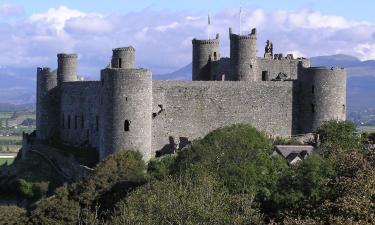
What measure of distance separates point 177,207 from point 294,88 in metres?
24.2

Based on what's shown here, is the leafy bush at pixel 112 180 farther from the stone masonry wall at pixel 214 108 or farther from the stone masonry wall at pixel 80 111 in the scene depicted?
the stone masonry wall at pixel 80 111

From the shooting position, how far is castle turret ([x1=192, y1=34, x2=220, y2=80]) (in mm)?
58000

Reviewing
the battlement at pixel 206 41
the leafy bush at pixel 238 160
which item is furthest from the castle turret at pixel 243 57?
the leafy bush at pixel 238 160

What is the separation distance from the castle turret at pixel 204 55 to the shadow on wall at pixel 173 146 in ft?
27.1

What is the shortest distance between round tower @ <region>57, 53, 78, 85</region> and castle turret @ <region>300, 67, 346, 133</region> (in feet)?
47.8

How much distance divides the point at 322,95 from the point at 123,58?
11670mm

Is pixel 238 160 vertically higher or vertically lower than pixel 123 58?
lower

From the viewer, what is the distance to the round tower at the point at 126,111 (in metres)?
47.8

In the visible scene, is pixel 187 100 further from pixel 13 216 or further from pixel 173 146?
pixel 13 216

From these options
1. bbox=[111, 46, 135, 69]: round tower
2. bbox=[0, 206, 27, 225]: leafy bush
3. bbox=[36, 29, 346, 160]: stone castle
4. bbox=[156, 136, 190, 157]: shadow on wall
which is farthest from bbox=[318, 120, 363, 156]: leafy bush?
bbox=[0, 206, 27, 225]: leafy bush

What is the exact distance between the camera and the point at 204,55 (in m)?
58.1

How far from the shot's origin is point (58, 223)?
135ft

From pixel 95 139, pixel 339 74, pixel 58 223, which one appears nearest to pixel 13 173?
pixel 95 139

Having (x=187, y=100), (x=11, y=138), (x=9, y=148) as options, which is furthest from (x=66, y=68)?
(x=11, y=138)
